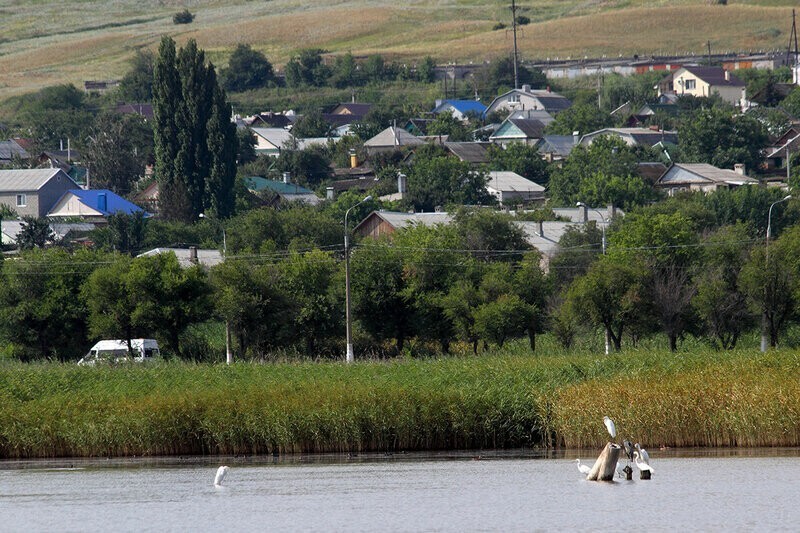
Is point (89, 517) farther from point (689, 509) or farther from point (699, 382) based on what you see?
point (699, 382)

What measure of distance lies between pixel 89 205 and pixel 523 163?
42203mm

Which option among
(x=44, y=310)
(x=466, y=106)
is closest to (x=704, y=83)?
(x=466, y=106)

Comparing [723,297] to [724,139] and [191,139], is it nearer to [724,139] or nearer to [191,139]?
[191,139]

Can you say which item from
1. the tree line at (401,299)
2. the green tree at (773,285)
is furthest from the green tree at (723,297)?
the green tree at (773,285)

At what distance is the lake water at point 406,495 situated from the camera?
29.8 m

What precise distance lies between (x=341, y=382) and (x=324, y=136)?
126407 millimetres

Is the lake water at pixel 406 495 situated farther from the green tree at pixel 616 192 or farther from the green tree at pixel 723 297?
the green tree at pixel 616 192

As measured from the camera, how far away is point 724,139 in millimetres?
137875

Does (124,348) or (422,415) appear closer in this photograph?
(422,415)

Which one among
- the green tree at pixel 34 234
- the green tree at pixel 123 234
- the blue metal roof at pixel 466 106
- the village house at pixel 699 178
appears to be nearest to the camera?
the green tree at pixel 34 234

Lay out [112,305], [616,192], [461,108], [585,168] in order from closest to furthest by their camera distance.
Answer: [112,305] < [616,192] < [585,168] < [461,108]

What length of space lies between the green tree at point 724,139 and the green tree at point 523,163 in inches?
541

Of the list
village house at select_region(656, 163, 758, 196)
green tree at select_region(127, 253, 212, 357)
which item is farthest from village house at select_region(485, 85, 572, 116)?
green tree at select_region(127, 253, 212, 357)

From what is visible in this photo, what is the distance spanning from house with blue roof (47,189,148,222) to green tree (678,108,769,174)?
5259 cm
